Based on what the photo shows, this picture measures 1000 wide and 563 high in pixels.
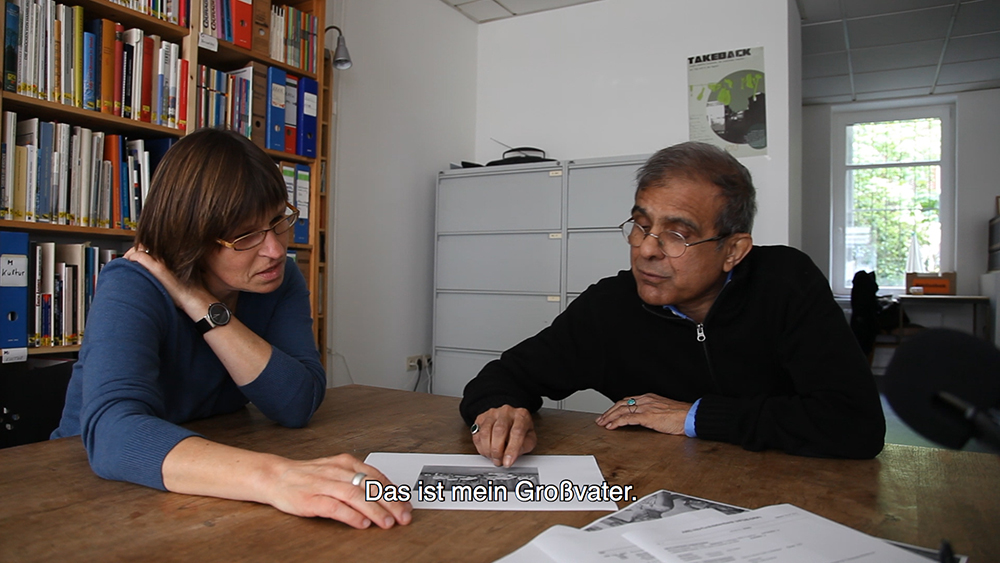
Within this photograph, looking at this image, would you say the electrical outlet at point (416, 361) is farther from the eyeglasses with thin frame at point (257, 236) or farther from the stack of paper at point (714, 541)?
the stack of paper at point (714, 541)

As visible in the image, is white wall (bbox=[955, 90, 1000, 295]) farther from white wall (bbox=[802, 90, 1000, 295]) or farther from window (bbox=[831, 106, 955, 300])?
window (bbox=[831, 106, 955, 300])

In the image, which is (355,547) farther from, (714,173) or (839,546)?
(714,173)

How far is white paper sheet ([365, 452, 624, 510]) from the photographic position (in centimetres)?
78

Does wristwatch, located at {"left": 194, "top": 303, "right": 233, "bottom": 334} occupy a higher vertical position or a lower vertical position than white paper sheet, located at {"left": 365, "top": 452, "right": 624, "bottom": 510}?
higher

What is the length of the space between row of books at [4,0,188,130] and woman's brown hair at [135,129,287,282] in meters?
1.29

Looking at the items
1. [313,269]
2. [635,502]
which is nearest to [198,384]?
[635,502]

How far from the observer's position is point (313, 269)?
296cm

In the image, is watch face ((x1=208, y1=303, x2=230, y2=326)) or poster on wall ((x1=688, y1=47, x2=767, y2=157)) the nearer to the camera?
watch face ((x1=208, y1=303, x2=230, y2=326))

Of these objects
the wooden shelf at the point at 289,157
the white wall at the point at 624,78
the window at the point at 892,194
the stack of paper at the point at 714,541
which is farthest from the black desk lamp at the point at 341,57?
the window at the point at 892,194

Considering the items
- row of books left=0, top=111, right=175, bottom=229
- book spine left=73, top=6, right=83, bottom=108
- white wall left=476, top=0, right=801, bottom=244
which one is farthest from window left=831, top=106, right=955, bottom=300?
book spine left=73, top=6, right=83, bottom=108

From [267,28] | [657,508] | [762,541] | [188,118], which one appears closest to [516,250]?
[267,28]

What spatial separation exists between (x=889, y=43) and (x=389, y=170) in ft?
13.6

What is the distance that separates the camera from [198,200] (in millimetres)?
1070

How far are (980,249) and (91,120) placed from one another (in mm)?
7594
